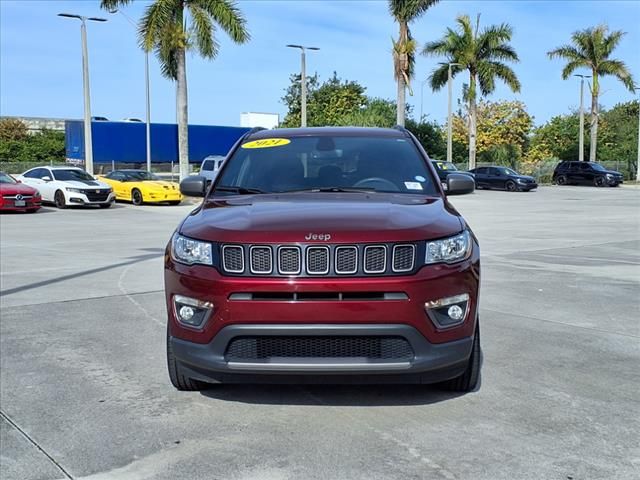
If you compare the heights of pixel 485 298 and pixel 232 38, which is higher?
pixel 232 38

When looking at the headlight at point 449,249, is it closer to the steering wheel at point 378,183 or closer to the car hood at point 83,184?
the steering wheel at point 378,183

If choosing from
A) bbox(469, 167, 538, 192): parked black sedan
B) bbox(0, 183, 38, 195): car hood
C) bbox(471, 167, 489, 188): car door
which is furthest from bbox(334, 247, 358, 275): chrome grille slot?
bbox(471, 167, 489, 188): car door

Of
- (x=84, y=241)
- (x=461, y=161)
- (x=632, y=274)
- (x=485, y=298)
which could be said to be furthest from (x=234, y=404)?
(x=461, y=161)

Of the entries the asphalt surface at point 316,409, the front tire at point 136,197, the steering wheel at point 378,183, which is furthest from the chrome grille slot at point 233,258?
the front tire at point 136,197

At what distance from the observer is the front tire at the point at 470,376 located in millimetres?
4473

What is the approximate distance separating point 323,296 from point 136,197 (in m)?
24.4

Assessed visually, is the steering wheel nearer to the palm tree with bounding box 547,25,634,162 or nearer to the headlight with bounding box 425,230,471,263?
the headlight with bounding box 425,230,471,263

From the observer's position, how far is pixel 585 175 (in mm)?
45188

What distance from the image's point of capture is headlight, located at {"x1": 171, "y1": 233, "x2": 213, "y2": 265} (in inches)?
157

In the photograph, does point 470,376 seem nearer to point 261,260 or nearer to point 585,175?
point 261,260

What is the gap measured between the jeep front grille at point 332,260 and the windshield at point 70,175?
76.1 ft

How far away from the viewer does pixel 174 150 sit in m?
45.5

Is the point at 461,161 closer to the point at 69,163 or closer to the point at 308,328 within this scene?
the point at 69,163

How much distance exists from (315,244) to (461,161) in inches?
2247
